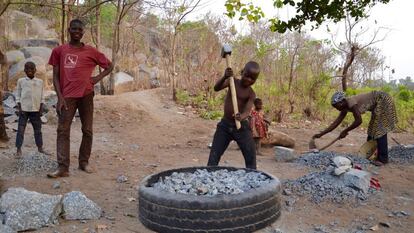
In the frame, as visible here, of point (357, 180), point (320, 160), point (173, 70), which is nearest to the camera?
point (357, 180)

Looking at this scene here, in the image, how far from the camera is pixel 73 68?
4922mm

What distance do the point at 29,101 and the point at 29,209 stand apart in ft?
9.75

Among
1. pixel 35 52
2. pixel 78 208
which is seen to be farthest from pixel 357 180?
pixel 35 52

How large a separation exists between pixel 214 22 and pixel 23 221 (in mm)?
10762

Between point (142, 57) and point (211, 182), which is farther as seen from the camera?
point (142, 57)

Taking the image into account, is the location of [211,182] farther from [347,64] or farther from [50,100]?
[347,64]

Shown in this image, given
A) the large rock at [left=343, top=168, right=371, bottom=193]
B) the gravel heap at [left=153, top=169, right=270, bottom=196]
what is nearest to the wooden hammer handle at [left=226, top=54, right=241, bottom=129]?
the gravel heap at [left=153, top=169, right=270, bottom=196]

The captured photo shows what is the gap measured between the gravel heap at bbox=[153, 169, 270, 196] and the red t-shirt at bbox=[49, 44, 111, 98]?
1771 mm

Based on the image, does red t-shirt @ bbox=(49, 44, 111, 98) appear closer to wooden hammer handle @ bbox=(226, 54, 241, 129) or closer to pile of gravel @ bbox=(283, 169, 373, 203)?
wooden hammer handle @ bbox=(226, 54, 241, 129)

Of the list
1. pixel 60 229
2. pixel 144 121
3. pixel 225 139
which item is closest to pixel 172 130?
pixel 144 121

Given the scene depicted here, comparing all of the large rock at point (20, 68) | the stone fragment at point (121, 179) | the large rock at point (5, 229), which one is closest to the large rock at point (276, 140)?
the stone fragment at point (121, 179)

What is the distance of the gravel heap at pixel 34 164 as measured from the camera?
529 centimetres

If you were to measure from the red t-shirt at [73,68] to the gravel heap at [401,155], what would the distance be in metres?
4.78

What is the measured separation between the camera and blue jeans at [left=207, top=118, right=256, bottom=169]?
443 centimetres
